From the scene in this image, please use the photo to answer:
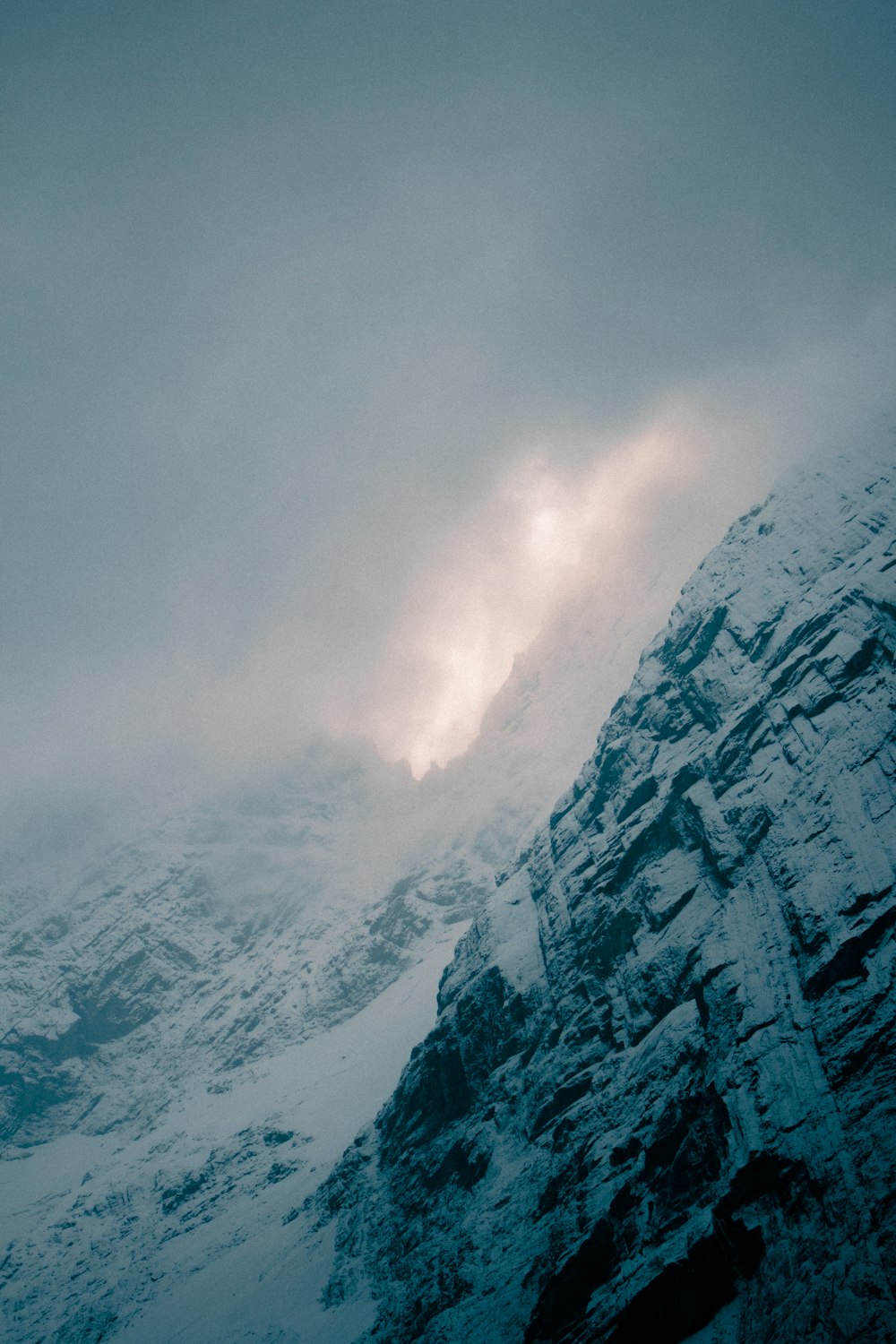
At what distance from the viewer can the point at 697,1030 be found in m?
50.7

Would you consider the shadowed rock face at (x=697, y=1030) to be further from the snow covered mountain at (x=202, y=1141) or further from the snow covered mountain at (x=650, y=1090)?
the snow covered mountain at (x=202, y=1141)

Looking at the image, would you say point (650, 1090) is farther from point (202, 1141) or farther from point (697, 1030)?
point (202, 1141)

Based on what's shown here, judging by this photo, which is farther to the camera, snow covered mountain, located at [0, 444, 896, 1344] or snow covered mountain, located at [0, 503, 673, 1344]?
snow covered mountain, located at [0, 503, 673, 1344]

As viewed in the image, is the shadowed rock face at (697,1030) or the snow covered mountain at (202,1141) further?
the snow covered mountain at (202,1141)

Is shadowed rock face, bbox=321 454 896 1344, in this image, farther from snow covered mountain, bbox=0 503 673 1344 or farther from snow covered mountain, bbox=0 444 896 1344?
snow covered mountain, bbox=0 503 673 1344

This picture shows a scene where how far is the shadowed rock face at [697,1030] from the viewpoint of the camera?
3703 cm

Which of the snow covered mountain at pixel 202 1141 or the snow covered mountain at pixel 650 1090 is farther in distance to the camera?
the snow covered mountain at pixel 202 1141

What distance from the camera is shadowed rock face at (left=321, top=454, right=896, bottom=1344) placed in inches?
1458

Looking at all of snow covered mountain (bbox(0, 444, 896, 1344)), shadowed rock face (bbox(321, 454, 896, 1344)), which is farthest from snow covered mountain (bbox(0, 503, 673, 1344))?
shadowed rock face (bbox(321, 454, 896, 1344))

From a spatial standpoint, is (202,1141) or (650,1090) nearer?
(650,1090)

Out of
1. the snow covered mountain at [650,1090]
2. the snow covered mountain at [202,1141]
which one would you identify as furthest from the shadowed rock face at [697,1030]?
the snow covered mountain at [202,1141]

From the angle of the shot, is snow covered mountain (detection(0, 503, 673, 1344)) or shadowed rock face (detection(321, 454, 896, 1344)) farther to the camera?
snow covered mountain (detection(0, 503, 673, 1344))

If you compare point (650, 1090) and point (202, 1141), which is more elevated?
point (202, 1141)

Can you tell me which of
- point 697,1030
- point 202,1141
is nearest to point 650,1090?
point 697,1030
